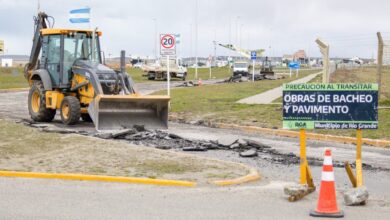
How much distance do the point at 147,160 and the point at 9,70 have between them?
6616 cm

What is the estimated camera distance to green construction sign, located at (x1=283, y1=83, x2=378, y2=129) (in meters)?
9.33

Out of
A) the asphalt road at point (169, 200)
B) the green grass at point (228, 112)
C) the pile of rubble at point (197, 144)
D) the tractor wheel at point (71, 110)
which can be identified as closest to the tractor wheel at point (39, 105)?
the tractor wheel at point (71, 110)

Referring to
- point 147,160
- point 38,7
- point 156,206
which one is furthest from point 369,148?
point 38,7

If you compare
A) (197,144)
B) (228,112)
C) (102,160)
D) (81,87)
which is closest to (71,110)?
(81,87)

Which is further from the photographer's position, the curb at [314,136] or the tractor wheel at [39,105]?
the tractor wheel at [39,105]

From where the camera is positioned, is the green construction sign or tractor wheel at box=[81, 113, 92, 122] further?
tractor wheel at box=[81, 113, 92, 122]

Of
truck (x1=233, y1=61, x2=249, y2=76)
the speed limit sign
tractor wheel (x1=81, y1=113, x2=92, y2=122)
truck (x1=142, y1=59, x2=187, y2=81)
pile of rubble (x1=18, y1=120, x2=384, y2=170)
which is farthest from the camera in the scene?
truck (x1=233, y1=61, x2=249, y2=76)

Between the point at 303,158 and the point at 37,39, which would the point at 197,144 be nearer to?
the point at 303,158

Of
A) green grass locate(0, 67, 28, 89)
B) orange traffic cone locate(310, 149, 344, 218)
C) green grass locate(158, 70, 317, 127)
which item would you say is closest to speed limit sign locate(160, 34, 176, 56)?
green grass locate(158, 70, 317, 127)

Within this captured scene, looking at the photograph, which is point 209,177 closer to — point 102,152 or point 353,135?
point 102,152

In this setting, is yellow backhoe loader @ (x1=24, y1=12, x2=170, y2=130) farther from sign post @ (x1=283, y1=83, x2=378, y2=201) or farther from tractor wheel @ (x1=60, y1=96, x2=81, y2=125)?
sign post @ (x1=283, y1=83, x2=378, y2=201)

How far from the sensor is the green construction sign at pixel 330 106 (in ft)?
30.6

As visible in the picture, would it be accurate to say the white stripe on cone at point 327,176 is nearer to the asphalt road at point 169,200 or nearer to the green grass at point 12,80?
the asphalt road at point 169,200

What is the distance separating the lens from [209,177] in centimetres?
1056
